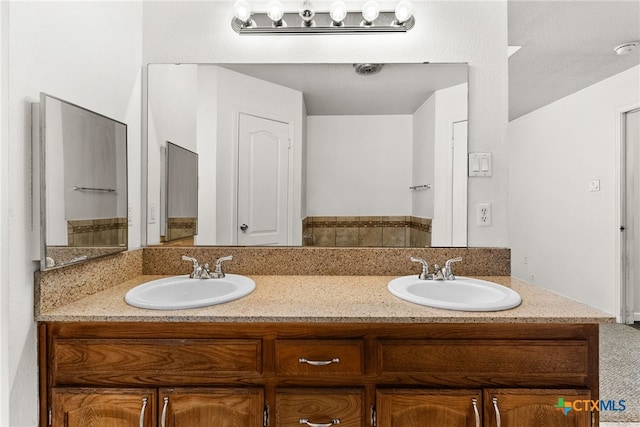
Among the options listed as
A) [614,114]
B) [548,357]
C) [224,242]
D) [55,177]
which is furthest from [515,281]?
[614,114]

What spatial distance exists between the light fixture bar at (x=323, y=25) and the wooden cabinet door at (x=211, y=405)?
1527mm

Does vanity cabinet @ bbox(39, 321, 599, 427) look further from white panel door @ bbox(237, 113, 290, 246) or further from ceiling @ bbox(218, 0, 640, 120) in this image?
ceiling @ bbox(218, 0, 640, 120)

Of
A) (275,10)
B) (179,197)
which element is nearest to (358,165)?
(275,10)

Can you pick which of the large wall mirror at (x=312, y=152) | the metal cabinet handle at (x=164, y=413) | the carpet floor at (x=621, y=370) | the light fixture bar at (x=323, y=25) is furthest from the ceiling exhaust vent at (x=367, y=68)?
the carpet floor at (x=621, y=370)

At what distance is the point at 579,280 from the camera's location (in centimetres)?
338

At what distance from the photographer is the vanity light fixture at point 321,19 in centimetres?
154

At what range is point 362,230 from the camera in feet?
5.48

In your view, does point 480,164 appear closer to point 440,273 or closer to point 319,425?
point 440,273

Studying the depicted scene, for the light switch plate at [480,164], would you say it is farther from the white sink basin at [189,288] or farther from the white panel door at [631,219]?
the white panel door at [631,219]

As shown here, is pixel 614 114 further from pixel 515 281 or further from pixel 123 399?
pixel 123 399

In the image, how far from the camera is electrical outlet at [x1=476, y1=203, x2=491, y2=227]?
64.3 inches

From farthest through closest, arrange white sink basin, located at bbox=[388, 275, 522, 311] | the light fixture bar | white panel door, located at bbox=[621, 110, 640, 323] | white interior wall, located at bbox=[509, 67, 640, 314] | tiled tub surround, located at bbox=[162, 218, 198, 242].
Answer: white interior wall, located at bbox=[509, 67, 640, 314]
white panel door, located at bbox=[621, 110, 640, 323]
tiled tub surround, located at bbox=[162, 218, 198, 242]
the light fixture bar
white sink basin, located at bbox=[388, 275, 522, 311]

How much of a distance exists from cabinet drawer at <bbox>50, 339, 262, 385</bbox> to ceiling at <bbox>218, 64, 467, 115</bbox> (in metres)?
1.17

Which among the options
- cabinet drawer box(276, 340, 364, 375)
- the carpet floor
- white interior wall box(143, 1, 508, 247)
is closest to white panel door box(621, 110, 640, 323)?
the carpet floor
